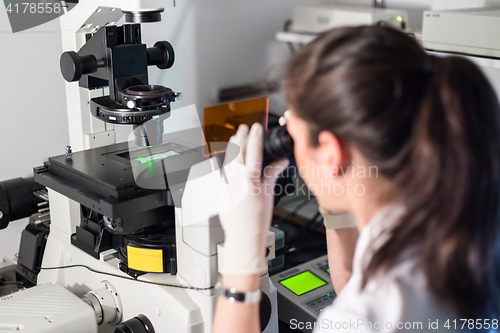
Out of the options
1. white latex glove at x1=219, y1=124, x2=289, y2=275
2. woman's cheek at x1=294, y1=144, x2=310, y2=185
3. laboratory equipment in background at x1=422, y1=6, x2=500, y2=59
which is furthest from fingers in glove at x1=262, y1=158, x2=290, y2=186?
laboratory equipment in background at x1=422, y1=6, x2=500, y2=59

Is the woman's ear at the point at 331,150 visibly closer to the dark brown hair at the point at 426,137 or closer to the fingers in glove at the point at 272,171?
the dark brown hair at the point at 426,137

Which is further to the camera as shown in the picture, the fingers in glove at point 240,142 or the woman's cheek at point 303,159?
the fingers in glove at point 240,142

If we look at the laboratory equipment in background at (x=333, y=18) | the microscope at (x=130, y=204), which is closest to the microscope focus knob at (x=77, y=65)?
the microscope at (x=130, y=204)

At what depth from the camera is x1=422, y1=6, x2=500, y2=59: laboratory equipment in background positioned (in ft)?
4.35

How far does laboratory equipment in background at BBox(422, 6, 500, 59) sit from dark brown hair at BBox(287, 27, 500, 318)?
82 cm

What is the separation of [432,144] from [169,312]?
0.62 meters

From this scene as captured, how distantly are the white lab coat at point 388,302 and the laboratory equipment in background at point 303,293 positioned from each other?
501mm

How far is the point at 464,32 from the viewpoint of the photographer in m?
1.38

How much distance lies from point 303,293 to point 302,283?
1.8 inches

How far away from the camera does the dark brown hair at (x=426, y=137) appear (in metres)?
0.58

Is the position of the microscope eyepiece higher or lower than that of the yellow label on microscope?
higher

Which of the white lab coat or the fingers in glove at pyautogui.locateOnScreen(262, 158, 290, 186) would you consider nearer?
the white lab coat

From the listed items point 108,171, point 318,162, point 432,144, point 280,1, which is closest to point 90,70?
point 108,171

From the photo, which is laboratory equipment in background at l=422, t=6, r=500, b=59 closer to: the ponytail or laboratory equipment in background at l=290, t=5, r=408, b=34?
laboratory equipment in background at l=290, t=5, r=408, b=34
